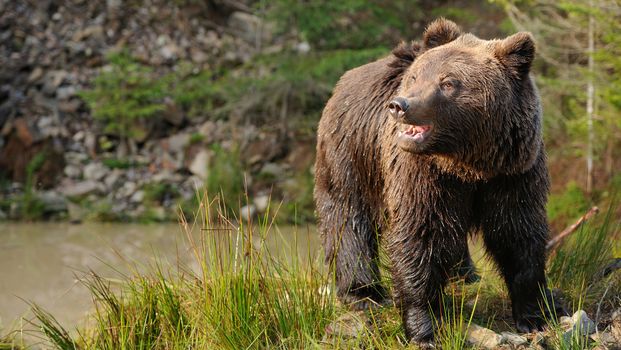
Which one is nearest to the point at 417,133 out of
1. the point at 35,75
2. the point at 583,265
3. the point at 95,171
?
the point at 583,265

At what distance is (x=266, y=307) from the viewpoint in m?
4.02

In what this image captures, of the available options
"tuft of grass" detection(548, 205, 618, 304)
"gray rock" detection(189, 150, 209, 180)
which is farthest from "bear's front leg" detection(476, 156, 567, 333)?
"gray rock" detection(189, 150, 209, 180)

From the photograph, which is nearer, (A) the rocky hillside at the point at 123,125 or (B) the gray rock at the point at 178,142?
(A) the rocky hillside at the point at 123,125

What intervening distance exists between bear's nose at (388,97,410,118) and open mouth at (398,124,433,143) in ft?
0.52

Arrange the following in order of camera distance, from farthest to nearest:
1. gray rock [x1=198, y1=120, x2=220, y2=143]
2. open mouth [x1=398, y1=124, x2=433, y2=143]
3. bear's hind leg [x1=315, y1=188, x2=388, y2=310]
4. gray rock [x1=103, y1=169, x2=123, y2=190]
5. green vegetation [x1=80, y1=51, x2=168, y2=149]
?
gray rock [x1=198, y1=120, x2=220, y2=143] < green vegetation [x1=80, y1=51, x2=168, y2=149] < gray rock [x1=103, y1=169, x2=123, y2=190] < bear's hind leg [x1=315, y1=188, x2=388, y2=310] < open mouth [x1=398, y1=124, x2=433, y2=143]

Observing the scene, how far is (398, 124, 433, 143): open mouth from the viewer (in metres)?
3.47

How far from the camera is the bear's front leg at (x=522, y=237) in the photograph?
3.78 metres

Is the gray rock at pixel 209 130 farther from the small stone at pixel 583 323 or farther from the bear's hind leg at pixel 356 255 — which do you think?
the small stone at pixel 583 323

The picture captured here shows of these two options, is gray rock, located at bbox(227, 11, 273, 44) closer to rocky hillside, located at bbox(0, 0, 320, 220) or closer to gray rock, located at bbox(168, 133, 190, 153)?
rocky hillside, located at bbox(0, 0, 320, 220)

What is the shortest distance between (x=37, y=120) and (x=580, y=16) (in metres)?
10.4

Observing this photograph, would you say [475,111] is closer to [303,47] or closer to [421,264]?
[421,264]

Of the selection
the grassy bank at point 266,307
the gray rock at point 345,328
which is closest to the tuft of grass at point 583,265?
the grassy bank at point 266,307

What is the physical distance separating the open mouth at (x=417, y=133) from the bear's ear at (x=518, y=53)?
57 centimetres

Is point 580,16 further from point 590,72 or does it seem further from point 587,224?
point 587,224
